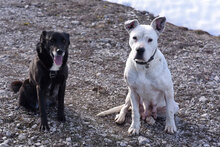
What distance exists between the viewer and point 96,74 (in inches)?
306

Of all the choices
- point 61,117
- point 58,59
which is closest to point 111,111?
point 61,117

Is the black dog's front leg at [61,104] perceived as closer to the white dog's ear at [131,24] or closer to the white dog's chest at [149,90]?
the white dog's chest at [149,90]

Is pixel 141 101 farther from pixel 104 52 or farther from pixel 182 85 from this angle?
pixel 104 52

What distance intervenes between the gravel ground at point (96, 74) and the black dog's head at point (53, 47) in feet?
3.96

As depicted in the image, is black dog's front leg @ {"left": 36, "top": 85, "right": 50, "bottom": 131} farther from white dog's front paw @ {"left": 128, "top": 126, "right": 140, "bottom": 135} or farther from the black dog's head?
white dog's front paw @ {"left": 128, "top": 126, "right": 140, "bottom": 135}

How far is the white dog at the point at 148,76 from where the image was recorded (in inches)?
177

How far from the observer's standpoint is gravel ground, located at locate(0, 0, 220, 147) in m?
4.85

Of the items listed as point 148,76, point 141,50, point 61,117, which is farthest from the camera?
point 61,117

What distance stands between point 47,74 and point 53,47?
52 cm

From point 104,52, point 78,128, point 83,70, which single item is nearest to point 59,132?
point 78,128

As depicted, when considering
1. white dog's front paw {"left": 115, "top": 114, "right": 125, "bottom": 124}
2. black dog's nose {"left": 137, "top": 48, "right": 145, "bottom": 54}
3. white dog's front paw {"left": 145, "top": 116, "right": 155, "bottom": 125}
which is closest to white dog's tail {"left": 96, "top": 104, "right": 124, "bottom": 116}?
white dog's front paw {"left": 115, "top": 114, "right": 125, "bottom": 124}

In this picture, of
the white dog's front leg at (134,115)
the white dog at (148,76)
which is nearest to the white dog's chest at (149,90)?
the white dog at (148,76)

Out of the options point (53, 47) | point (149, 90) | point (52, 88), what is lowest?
point (52, 88)

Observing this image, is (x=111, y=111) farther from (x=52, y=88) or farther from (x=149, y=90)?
(x=52, y=88)
